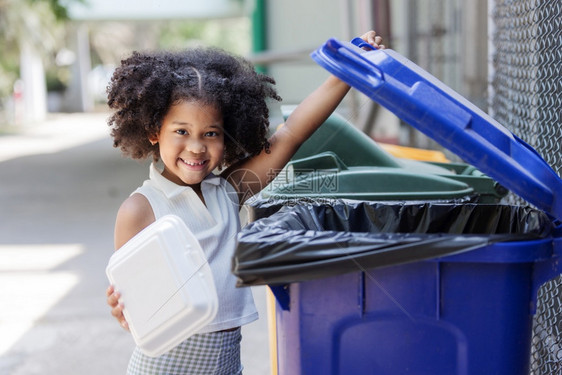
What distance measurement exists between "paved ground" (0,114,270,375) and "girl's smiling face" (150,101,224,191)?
1.72m

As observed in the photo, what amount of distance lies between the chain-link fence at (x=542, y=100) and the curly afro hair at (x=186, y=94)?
1138 mm

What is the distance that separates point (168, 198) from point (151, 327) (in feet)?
1.32

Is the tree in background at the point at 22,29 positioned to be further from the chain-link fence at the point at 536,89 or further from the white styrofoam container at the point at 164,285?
the white styrofoam container at the point at 164,285

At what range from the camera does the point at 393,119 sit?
8.49m

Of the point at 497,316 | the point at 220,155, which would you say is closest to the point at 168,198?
the point at 220,155

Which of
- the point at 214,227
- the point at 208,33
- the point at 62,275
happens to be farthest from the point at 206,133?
the point at 208,33

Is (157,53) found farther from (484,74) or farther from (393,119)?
(393,119)

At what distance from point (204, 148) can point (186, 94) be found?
0.16 meters

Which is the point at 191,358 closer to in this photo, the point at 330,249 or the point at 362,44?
the point at 330,249

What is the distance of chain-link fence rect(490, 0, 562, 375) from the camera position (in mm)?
2623

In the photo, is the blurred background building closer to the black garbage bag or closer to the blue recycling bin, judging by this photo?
the blue recycling bin

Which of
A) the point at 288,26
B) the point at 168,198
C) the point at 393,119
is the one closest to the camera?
the point at 168,198

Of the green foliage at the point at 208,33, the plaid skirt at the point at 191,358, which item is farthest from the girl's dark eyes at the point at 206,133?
the green foliage at the point at 208,33

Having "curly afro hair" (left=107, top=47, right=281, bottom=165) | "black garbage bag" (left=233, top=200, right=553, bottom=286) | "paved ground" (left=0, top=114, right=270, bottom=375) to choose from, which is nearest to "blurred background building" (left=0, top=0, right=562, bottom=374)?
"curly afro hair" (left=107, top=47, right=281, bottom=165)
